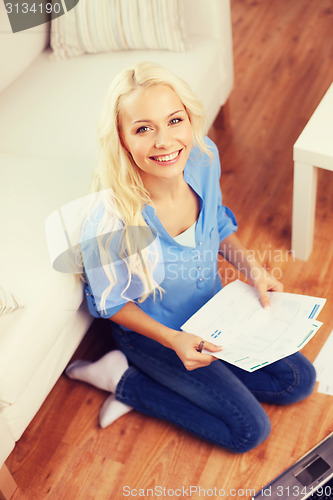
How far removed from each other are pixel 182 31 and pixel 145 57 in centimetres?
13

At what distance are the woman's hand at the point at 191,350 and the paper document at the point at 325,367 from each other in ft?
1.20

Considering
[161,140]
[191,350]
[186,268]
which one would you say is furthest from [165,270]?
[161,140]

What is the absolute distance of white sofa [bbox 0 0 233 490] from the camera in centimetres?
113

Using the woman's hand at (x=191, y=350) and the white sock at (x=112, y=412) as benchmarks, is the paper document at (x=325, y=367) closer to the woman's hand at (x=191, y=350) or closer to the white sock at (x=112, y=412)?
the woman's hand at (x=191, y=350)

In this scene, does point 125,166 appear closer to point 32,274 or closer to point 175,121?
point 175,121

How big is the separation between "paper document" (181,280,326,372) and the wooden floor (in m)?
0.29

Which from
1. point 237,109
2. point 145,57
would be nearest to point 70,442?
point 145,57

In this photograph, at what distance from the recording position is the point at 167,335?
1204 millimetres

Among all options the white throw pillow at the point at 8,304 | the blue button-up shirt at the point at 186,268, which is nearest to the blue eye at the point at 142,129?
the blue button-up shirt at the point at 186,268

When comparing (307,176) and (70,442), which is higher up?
(307,176)

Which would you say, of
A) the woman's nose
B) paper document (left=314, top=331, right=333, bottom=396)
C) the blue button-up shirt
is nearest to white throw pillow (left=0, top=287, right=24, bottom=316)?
the blue button-up shirt

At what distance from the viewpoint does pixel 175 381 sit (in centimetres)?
129

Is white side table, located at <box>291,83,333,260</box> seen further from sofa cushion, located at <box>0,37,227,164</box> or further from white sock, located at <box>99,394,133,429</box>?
white sock, located at <box>99,394,133,429</box>

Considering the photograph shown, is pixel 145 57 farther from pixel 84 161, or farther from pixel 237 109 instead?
pixel 237 109
